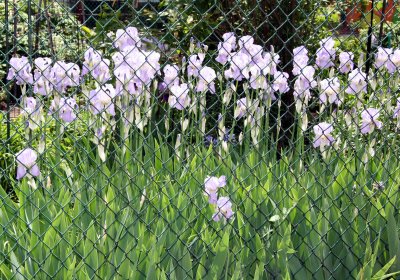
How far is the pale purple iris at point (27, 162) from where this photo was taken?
288 cm

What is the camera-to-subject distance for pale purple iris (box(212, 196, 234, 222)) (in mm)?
2818

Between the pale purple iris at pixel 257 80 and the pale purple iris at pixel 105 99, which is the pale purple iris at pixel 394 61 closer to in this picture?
the pale purple iris at pixel 257 80

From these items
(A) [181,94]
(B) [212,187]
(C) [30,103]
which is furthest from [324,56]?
(C) [30,103]

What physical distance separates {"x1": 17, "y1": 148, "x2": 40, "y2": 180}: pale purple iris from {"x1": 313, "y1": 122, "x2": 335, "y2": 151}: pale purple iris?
1.26m

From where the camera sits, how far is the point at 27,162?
2.89 metres

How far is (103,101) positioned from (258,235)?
90 cm

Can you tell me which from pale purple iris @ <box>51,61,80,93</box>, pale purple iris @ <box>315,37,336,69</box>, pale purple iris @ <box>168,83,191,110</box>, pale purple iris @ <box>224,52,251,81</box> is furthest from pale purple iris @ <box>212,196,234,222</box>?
pale purple iris @ <box>315,37,336,69</box>

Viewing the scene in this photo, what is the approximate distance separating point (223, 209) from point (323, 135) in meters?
0.78

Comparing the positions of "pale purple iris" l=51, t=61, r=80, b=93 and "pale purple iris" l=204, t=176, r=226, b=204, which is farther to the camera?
"pale purple iris" l=51, t=61, r=80, b=93

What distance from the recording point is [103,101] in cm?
315

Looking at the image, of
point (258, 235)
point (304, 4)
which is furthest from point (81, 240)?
point (304, 4)

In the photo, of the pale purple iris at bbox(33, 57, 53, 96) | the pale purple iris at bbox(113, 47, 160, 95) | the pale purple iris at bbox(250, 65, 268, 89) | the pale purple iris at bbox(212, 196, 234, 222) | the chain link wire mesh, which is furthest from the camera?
the pale purple iris at bbox(250, 65, 268, 89)

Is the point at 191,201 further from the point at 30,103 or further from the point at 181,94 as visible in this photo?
the point at 30,103

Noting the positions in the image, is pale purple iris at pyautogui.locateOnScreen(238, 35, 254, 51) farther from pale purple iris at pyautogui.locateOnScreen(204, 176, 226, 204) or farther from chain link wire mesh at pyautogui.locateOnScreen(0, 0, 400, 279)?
pale purple iris at pyautogui.locateOnScreen(204, 176, 226, 204)
